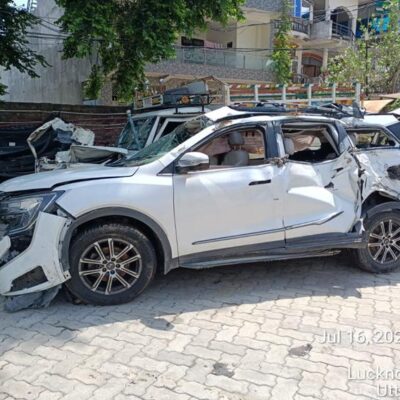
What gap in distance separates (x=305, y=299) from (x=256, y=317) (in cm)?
64

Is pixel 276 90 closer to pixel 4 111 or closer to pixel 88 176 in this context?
pixel 4 111

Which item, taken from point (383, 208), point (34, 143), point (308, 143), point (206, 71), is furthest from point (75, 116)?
point (383, 208)

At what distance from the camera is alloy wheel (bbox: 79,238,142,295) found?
3.66 metres

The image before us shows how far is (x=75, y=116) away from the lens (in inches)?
456

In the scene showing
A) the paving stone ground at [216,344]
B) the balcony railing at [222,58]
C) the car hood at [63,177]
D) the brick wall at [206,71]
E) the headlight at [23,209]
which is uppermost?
the balcony railing at [222,58]

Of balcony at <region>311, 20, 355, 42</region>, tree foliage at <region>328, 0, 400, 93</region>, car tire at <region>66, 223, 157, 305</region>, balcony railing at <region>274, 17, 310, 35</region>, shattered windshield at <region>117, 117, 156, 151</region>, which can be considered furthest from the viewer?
balcony at <region>311, 20, 355, 42</region>

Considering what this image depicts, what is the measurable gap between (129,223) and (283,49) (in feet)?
A: 61.1

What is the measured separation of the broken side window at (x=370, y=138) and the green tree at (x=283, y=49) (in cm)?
1580

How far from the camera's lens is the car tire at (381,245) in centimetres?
451

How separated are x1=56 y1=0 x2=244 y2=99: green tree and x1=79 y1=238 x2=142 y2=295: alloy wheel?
5849 mm

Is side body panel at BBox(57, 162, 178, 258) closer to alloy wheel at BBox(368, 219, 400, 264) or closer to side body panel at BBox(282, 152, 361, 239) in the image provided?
side body panel at BBox(282, 152, 361, 239)

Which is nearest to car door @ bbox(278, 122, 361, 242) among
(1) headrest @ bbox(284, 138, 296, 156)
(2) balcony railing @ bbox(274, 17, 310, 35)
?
(1) headrest @ bbox(284, 138, 296, 156)

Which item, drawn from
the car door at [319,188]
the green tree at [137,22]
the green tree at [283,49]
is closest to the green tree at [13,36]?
the green tree at [137,22]

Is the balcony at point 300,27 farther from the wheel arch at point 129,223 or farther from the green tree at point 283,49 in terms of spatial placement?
the wheel arch at point 129,223
